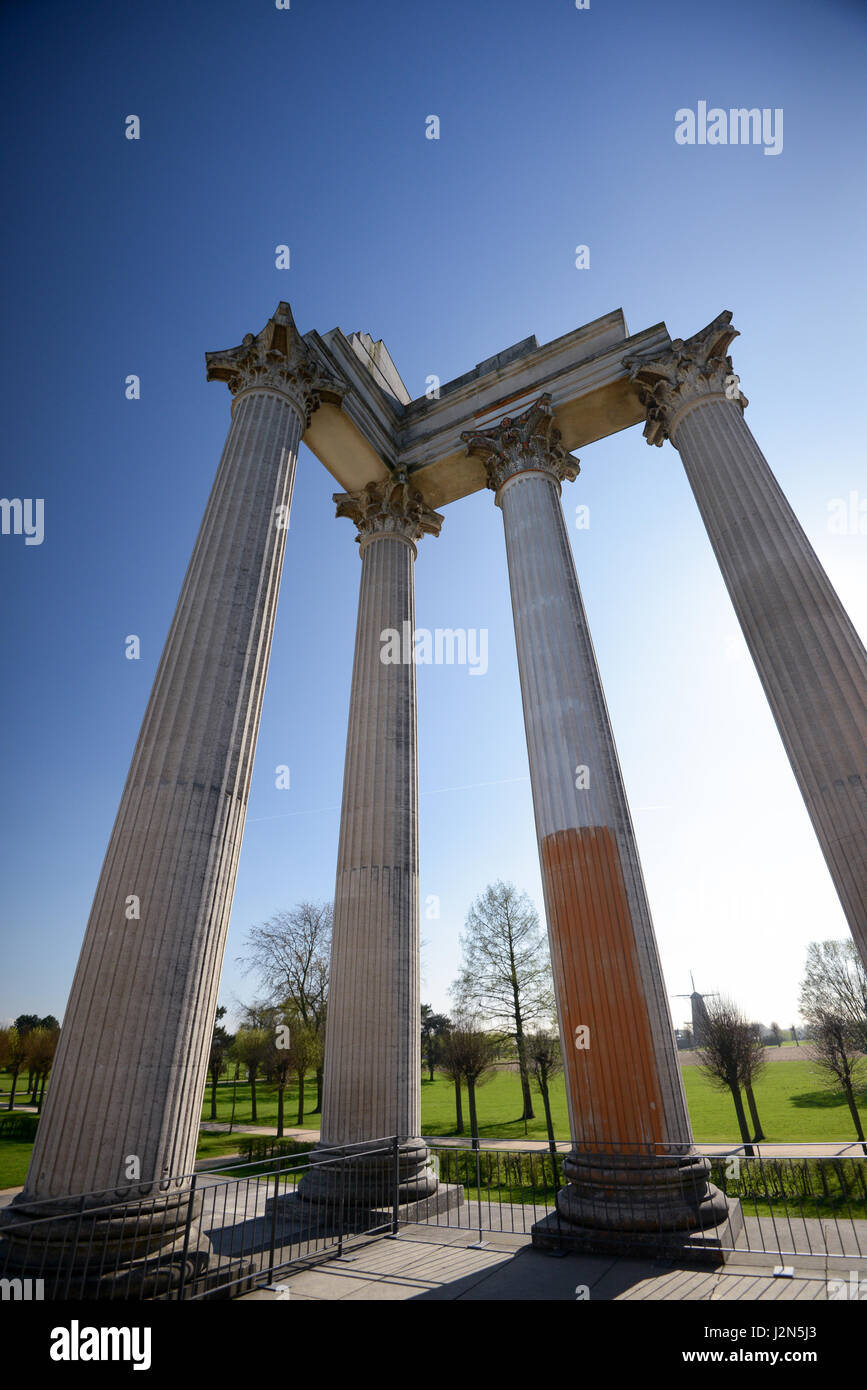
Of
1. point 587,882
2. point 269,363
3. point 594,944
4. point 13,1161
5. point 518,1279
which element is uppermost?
point 269,363

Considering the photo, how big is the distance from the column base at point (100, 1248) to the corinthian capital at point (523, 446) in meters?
20.3

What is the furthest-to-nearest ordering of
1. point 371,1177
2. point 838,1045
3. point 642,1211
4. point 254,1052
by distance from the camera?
point 254,1052
point 838,1045
point 371,1177
point 642,1211

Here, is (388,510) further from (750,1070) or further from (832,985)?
(832,985)

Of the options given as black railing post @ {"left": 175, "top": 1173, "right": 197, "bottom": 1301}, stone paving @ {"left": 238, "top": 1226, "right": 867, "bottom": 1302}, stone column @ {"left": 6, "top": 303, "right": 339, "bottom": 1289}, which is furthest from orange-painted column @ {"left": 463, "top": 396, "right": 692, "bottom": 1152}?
black railing post @ {"left": 175, "top": 1173, "right": 197, "bottom": 1301}

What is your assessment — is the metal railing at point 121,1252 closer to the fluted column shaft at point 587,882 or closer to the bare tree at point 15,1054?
the fluted column shaft at point 587,882

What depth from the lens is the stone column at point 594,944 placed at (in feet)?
37.3

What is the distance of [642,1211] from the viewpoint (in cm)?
1090

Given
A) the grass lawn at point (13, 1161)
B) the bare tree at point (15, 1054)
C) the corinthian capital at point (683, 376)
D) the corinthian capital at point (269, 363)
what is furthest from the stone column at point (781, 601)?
the bare tree at point (15, 1054)

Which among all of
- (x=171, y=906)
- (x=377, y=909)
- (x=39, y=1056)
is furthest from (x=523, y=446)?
(x=39, y=1056)

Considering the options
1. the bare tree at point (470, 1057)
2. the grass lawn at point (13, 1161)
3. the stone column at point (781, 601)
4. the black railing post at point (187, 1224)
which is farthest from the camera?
the bare tree at point (470, 1057)

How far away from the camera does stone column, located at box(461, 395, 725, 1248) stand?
37.3 feet

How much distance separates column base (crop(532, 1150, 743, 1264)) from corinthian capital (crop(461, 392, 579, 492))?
18.5 metres

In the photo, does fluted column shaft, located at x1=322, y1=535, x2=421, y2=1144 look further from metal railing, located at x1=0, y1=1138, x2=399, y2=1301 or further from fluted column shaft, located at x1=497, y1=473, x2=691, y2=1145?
metal railing, located at x1=0, y1=1138, x2=399, y2=1301

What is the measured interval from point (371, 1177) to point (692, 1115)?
37064 millimetres
